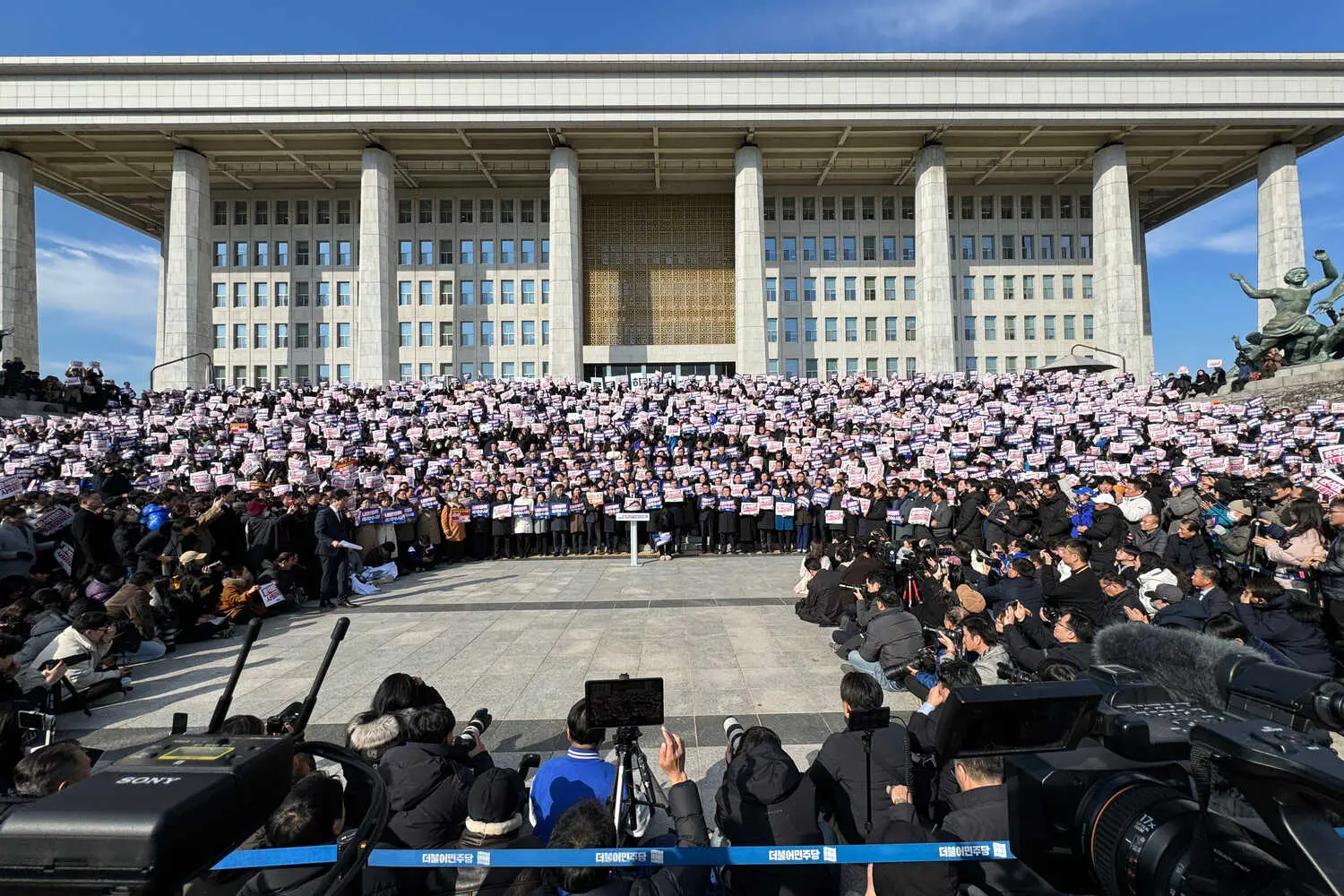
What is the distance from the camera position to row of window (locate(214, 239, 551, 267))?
52.7 m

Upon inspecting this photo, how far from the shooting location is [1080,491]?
14.6 metres

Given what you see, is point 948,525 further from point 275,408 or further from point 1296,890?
point 275,408

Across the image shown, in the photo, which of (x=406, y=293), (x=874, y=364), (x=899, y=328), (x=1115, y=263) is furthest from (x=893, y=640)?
(x=406, y=293)

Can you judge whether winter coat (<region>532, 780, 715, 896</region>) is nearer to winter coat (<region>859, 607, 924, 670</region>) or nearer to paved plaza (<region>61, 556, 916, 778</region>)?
paved plaza (<region>61, 556, 916, 778</region>)

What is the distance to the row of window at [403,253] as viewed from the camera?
52656 mm

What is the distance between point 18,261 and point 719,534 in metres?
50.2

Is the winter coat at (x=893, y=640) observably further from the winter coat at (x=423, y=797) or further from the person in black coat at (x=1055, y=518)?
the person in black coat at (x=1055, y=518)

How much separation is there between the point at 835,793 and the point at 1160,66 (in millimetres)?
54636

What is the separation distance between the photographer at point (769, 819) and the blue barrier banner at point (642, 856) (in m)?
0.62

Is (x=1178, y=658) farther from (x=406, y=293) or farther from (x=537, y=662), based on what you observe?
(x=406, y=293)

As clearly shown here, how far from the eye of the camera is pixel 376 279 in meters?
42.2

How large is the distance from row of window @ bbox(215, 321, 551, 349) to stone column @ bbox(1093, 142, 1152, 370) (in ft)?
126

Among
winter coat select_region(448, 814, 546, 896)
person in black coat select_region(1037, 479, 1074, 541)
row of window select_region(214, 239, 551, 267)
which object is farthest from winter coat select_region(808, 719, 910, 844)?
row of window select_region(214, 239, 551, 267)

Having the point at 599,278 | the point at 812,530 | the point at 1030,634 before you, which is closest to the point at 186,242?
the point at 599,278
